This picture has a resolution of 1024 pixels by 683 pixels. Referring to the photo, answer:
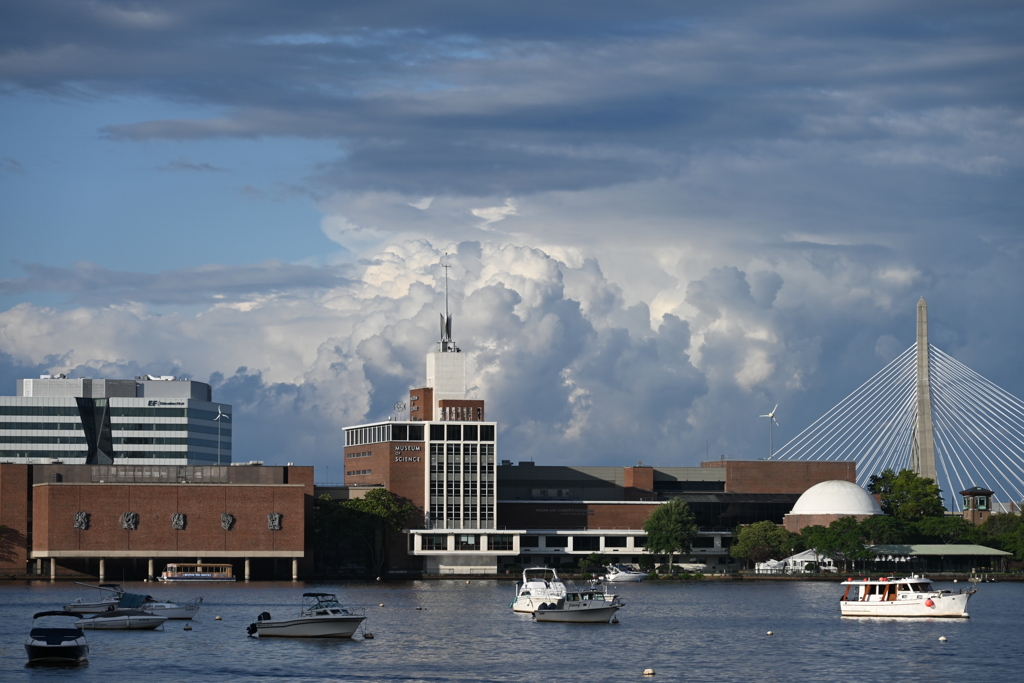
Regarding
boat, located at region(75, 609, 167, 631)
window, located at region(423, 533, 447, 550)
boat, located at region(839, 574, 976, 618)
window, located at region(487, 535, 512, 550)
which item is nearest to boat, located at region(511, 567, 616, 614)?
boat, located at region(839, 574, 976, 618)

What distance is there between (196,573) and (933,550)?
85.6 meters

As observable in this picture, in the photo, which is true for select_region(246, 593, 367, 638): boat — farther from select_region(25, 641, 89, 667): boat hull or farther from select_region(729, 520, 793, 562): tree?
select_region(729, 520, 793, 562): tree

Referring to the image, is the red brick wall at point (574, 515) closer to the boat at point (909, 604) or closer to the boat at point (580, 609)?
the boat at point (909, 604)

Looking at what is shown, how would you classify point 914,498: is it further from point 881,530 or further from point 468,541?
point 468,541

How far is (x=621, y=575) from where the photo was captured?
161 metres

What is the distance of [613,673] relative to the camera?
67.1m

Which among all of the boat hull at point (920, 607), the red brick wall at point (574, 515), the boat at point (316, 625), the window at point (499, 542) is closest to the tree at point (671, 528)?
the red brick wall at point (574, 515)

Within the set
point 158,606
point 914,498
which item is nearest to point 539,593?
point 158,606

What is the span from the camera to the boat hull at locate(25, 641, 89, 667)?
67.5 m

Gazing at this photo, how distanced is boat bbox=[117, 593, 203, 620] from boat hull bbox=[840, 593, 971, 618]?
152 ft

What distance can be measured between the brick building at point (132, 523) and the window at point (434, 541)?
668 inches

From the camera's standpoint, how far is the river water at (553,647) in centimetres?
6662

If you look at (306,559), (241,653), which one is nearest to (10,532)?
(306,559)

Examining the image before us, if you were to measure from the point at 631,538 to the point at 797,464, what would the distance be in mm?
30832
